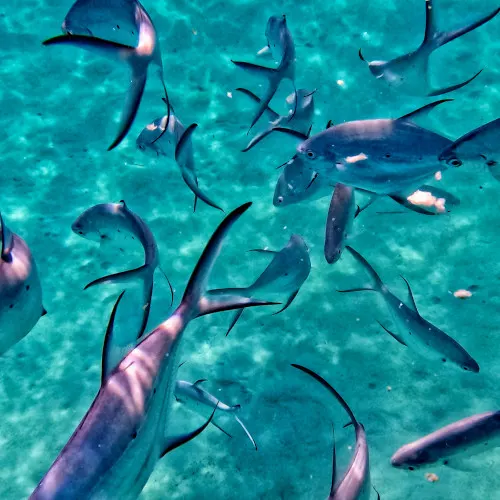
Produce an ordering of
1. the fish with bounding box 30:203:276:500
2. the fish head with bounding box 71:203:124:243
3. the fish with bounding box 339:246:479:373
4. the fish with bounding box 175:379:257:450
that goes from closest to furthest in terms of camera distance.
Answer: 1. the fish with bounding box 30:203:276:500
2. the fish with bounding box 339:246:479:373
3. the fish with bounding box 175:379:257:450
4. the fish head with bounding box 71:203:124:243

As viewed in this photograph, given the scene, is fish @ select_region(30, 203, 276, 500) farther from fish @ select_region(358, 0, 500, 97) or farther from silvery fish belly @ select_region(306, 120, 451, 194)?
fish @ select_region(358, 0, 500, 97)

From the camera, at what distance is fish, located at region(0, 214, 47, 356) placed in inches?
87.4

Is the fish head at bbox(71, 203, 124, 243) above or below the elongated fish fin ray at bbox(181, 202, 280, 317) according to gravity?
below

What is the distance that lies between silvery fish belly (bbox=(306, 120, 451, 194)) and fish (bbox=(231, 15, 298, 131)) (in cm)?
79

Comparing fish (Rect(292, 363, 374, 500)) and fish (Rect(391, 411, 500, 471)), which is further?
fish (Rect(391, 411, 500, 471))

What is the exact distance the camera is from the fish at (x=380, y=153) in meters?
2.69

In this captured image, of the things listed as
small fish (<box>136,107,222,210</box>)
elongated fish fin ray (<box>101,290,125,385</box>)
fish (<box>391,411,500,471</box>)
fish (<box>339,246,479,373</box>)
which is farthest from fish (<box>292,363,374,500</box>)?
small fish (<box>136,107,222,210</box>)

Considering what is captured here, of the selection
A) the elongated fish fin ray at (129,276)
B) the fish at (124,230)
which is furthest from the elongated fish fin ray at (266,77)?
the elongated fish fin ray at (129,276)

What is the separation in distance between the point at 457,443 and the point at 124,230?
2.60 meters

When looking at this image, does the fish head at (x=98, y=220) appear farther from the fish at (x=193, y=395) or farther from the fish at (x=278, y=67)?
the fish at (x=193, y=395)

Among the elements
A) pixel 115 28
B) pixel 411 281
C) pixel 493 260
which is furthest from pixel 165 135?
pixel 493 260

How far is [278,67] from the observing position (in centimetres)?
359

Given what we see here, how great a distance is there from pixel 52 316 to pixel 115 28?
263 centimetres

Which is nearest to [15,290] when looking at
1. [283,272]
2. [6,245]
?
[6,245]
